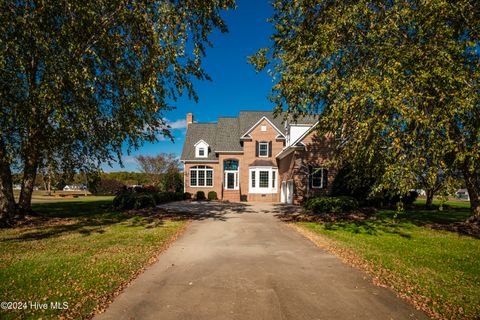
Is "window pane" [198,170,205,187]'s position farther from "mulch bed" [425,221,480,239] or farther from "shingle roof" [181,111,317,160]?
"mulch bed" [425,221,480,239]

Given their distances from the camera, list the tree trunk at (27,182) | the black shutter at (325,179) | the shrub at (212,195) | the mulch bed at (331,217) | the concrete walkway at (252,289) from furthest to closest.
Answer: the shrub at (212,195)
the black shutter at (325,179)
the mulch bed at (331,217)
the tree trunk at (27,182)
the concrete walkway at (252,289)

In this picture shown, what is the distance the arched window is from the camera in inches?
1248

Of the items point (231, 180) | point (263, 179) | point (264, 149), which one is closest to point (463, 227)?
point (263, 179)

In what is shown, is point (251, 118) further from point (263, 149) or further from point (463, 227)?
point (463, 227)

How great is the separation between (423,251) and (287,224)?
243 inches

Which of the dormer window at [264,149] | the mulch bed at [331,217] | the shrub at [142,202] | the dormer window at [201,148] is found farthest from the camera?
the dormer window at [201,148]

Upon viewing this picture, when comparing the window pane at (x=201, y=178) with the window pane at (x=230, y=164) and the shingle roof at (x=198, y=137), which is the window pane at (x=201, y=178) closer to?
the shingle roof at (x=198, y=137)

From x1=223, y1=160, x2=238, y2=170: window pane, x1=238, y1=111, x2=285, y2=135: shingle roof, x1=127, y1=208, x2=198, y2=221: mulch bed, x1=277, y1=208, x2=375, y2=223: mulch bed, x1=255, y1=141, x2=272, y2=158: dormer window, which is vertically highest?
x1=238, y1=111, x2=285, y2=135: shingle roof

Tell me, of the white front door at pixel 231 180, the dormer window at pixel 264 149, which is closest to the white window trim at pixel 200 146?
the white front door at pixel 231 180

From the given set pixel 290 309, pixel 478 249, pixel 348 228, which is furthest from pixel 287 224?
pixel 290 309

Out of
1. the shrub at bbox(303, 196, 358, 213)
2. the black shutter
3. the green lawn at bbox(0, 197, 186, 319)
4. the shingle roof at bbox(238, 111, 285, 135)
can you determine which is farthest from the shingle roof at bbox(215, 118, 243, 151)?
the green lawn at bbox(0, 197, 186, 319)

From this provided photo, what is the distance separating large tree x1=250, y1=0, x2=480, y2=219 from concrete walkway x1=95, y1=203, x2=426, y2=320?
386 centimetres

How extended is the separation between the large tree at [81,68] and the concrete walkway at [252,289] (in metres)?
6.49

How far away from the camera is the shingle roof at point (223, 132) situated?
1258 inches
